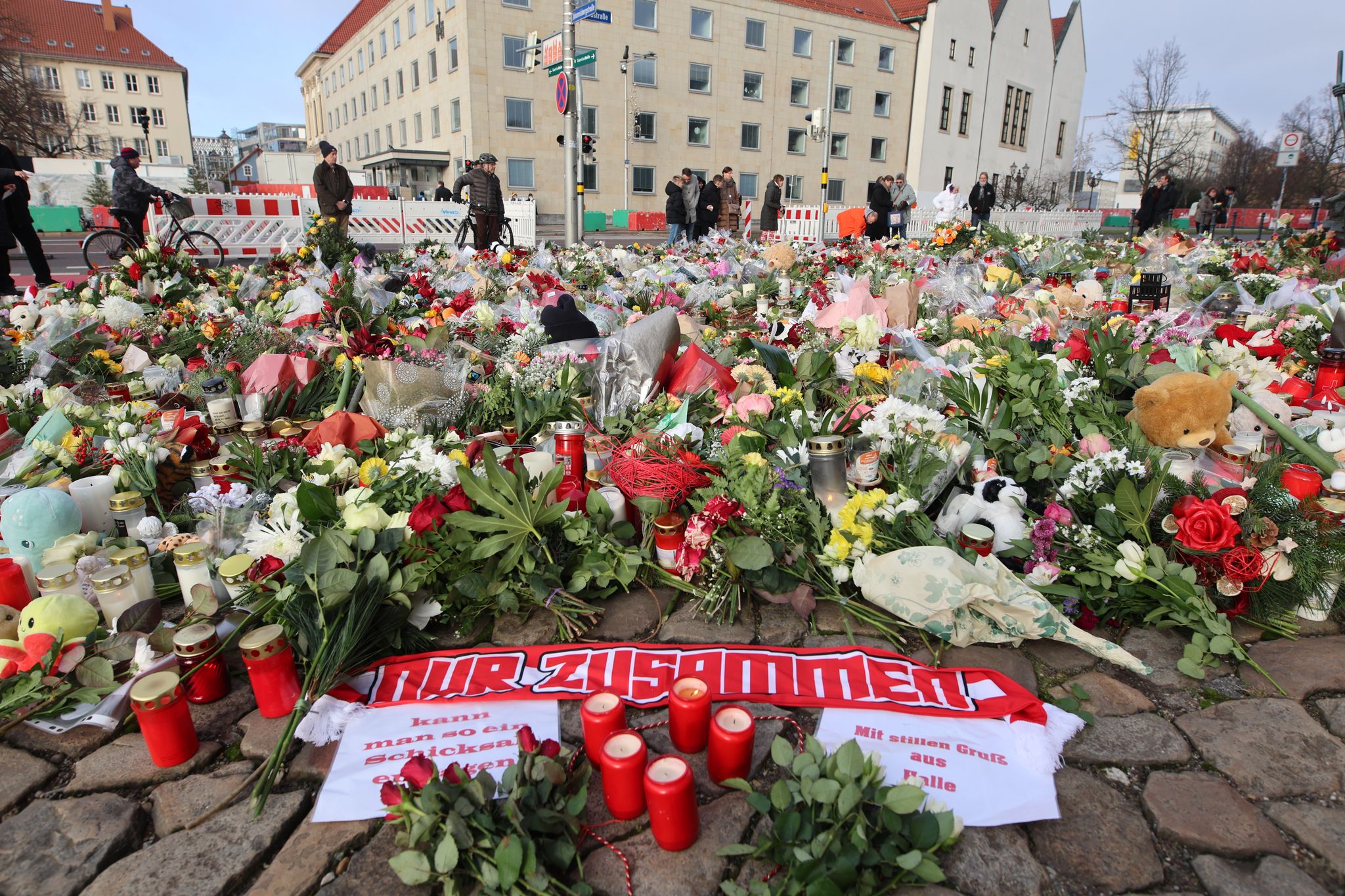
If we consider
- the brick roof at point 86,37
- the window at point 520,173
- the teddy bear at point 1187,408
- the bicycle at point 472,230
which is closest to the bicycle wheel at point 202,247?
the bicycle at point 472,230

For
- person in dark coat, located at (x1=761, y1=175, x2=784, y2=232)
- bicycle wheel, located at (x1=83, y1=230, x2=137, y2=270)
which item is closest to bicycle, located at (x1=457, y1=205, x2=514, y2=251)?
bicycle wheel, located at (x1=83, y1=230, x2=137, y2=270)

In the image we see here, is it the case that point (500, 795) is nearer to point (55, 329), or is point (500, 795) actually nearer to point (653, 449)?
point (653, 449)

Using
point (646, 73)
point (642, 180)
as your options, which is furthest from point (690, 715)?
point (646, 73)

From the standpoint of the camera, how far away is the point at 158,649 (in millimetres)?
2129

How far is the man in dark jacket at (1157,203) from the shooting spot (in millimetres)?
15258

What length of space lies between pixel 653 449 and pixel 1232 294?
6.43m

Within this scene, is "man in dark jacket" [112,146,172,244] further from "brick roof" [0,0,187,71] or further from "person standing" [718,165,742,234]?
"brick roof" [0,0,187,71]

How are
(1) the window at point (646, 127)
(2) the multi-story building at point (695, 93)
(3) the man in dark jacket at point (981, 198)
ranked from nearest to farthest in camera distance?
(3) the man in dark jacket at point (981, 198) → (2) the multi-story building at point (695, 93) → (1) the window at point (646, 127)

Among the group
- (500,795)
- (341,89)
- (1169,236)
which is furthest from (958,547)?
(341,89)

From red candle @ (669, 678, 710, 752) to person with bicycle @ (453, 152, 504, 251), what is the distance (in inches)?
392

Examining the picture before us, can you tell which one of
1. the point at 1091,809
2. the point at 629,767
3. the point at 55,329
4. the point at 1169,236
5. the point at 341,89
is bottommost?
the point at 1091,809

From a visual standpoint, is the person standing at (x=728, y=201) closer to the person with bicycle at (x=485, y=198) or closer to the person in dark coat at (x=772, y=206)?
the person in dark coat at (x=772, y=206)

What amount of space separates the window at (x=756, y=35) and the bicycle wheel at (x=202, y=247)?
30520 millimetres

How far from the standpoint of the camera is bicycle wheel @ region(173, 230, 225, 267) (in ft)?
32.5
